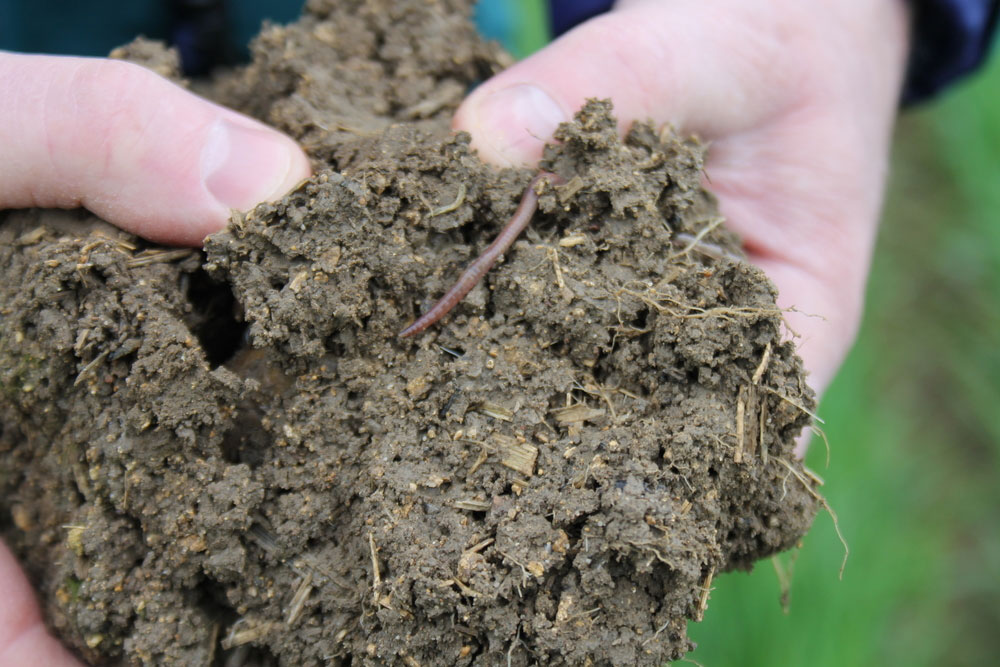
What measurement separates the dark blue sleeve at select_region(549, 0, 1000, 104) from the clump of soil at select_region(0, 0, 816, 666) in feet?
6.61

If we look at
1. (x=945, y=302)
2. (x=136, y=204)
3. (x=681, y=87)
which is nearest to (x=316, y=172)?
(x=136, y=204)

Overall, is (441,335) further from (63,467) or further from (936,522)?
(936,522)

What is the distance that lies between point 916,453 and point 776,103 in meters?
4.30

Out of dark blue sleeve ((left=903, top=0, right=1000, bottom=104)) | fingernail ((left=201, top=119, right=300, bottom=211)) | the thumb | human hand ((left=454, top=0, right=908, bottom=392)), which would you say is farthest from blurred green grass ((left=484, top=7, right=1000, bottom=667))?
fingernail ((left=201, top=119, right=300, bottom=211))

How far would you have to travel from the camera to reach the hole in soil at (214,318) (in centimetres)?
215

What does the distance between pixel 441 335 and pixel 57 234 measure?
1.14 metres

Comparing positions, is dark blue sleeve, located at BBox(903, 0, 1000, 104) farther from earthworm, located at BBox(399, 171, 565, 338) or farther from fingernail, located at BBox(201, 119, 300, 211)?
fingernail, located at BBox(201, 119, 300, 211)

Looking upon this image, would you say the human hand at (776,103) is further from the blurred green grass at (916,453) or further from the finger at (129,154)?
the blurred green grass at (916,453)

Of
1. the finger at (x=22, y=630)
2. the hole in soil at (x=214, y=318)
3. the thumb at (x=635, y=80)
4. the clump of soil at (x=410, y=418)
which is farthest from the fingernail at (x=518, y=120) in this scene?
the finger at (x=22, y=630)

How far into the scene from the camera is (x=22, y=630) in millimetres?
2229

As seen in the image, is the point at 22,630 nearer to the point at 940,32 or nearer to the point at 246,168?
the point at 246,168

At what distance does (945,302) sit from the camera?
7.16 m

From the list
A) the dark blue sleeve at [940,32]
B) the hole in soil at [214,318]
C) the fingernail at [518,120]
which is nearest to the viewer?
the hole in soil at [214,318]

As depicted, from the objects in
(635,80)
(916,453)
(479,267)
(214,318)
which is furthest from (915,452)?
(214,318)
